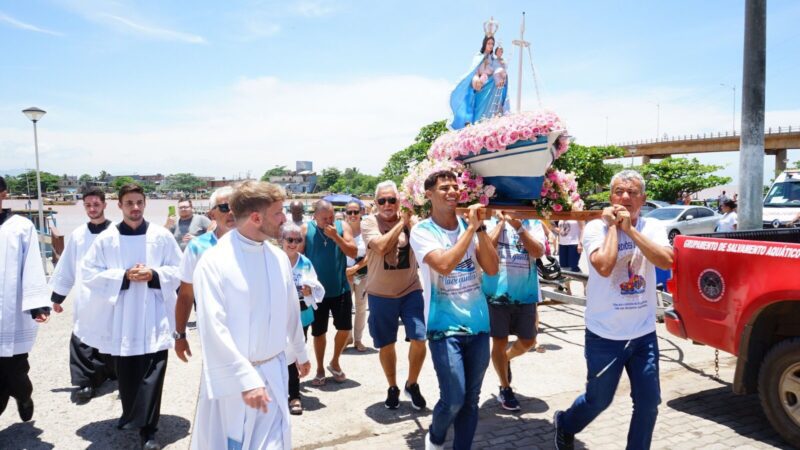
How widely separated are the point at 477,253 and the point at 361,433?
6.25 ft

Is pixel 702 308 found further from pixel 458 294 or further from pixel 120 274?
pixel 120 274

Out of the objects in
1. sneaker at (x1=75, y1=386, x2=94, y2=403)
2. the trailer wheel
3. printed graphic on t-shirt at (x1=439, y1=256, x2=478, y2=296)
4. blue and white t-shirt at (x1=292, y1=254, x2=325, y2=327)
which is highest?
printed graphic on t-shirt at (x1=439, y1=256, x2=478, y2=296)

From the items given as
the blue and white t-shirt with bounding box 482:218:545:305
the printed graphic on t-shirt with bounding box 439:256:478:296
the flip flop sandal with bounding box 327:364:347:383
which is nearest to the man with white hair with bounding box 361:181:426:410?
→ the blue and white t-shirt with bounding box 482:218:545:305

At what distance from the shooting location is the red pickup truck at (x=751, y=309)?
4035mm

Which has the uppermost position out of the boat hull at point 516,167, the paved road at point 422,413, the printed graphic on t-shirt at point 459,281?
the boat hull at point 516,167

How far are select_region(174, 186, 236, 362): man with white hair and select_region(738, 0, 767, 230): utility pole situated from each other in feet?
24.7

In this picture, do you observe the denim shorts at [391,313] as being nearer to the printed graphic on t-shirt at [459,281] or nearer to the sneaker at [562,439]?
the printed graphic on t-shirt at [459,281]

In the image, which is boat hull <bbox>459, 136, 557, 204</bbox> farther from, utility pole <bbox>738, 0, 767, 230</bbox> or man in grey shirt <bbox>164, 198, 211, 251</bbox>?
man in grey shirt <bbox>164, 198, 211, 251</bbox>

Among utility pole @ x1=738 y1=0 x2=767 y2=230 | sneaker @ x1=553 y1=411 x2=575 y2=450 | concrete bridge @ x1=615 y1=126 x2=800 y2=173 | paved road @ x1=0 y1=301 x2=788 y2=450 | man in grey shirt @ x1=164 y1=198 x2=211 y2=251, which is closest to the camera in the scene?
sneaker @ x1=553 y1=411 x2=575 y2=450

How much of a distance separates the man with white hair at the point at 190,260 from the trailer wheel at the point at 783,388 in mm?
4235

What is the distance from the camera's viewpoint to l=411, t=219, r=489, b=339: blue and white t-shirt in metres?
3.57

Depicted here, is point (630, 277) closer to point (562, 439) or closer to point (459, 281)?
point (459, 281)

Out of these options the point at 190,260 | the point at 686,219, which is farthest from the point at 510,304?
the point at 686,219

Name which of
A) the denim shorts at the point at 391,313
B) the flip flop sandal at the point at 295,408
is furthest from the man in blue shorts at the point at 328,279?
the denim shorts at the point at 391,313
